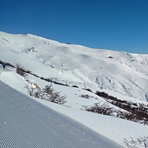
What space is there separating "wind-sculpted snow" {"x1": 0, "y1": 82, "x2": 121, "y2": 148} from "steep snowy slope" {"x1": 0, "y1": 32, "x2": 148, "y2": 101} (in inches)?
1096

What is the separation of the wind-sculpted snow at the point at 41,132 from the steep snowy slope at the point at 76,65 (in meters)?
27.8

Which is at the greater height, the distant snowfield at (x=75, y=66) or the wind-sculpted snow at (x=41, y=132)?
the distant snowfield at (x=75, y=66)

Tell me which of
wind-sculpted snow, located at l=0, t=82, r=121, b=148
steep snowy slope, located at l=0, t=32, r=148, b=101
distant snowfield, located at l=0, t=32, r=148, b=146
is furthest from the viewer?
steep snowy slope, located at l=0, t=32, r=148, b=101

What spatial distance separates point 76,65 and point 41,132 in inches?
1743

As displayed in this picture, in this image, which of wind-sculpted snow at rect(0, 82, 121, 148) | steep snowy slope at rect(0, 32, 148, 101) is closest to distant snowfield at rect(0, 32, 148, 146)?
steep snowy slope at rect(0, 32, 148, 101)

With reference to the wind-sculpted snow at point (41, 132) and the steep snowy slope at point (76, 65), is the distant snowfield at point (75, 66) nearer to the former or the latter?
the steep snowy slope at point (76, 65)

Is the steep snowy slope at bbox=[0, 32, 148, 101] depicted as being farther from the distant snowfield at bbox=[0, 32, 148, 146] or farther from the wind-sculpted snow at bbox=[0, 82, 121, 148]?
the wind-sculpted snow at bbox=[0, 82, 121, 148]

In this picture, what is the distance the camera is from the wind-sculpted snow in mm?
2482

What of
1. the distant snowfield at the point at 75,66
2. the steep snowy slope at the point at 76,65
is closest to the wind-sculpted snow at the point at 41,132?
the distant snowfield at the point at 75,66

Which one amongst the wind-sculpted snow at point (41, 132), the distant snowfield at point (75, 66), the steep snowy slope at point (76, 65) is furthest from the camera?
the steep snowy slope at point (76, 65)

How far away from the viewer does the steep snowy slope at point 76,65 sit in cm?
3641

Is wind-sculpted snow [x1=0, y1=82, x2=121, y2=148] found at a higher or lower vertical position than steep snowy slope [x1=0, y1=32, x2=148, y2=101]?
lower

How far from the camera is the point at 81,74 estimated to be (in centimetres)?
4131

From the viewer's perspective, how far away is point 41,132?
287 cm
